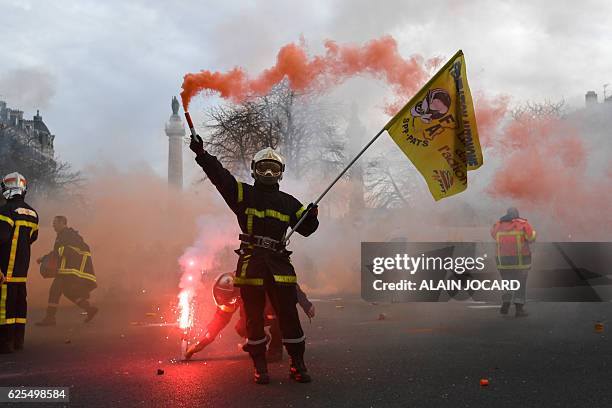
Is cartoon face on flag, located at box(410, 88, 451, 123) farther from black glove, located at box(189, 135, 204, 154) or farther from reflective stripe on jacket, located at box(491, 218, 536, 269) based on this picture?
reflective stripe on jacket, located at box(491, 218, 536, 269)

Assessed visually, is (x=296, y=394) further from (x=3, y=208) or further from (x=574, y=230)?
(x=574, y=230)

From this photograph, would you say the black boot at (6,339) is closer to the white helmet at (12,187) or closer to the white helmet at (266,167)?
the white helmet at (12,187)

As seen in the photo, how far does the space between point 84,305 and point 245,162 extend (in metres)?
13.7

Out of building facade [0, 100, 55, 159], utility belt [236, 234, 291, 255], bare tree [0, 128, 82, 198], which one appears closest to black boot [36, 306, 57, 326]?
utility belt [236, 234, 291, 255]

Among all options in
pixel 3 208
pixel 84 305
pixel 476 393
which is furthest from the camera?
pixel 84 305

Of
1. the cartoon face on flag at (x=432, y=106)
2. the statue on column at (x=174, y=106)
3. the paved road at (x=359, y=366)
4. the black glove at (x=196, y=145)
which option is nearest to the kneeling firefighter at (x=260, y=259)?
the black glove at (x=196, y=145)

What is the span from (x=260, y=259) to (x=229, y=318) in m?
1.28

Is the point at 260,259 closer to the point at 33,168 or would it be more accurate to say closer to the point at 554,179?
the point at 554,179

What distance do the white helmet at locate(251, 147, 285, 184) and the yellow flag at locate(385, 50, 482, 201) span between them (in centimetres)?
134

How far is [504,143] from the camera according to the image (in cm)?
2191

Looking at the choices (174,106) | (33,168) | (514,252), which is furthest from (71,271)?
(174,106)

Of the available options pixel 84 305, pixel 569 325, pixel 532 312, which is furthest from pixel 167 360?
pixel 532 312

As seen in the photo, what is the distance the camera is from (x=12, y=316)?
268 inches

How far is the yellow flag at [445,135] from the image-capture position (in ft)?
20.3
